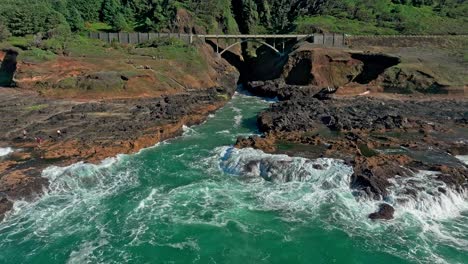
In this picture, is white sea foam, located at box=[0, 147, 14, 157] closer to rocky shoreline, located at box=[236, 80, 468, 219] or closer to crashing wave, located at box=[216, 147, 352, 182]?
crashing wave, located at box=[216, 147, 352, 182]

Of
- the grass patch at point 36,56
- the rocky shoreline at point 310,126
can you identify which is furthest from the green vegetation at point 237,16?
the rocky shoreline at point 310,126

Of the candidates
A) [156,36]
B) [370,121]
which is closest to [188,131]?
[370,121]

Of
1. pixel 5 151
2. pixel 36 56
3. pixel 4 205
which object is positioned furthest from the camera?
pixel 36 56

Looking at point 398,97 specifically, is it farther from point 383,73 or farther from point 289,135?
point 289,135

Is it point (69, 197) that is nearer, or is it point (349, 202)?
point (349, 202)

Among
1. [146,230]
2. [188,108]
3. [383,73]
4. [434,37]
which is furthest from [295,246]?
[434,37]

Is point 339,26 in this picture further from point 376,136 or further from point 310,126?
point 376,136
